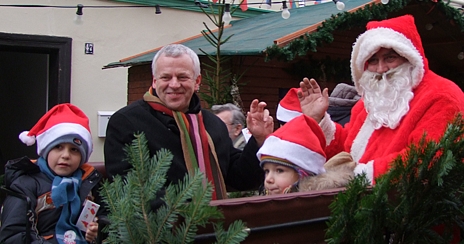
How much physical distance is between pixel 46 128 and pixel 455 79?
659 cm

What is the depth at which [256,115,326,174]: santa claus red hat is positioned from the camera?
8.34 feet

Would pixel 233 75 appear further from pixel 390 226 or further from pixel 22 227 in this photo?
pixel 390 226

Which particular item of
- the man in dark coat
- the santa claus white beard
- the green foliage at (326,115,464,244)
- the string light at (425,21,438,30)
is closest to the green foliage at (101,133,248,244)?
the green foliage at (326,115,464,244)

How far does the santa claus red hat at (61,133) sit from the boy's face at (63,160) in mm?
33

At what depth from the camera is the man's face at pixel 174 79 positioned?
2477mm

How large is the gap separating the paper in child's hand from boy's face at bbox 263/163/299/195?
2.76 feet

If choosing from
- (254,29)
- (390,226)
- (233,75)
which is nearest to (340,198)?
(390,226)

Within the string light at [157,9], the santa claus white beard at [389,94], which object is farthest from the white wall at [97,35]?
the santa claus white beard at [389,94]

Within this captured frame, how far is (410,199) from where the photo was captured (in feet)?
5.41

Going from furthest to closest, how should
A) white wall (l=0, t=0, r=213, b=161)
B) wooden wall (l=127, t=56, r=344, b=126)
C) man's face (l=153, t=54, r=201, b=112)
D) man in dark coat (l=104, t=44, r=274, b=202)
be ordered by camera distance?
white wall (l=0, t=0, r=213, b=161)
wooden wall (l=127, t=56, r=344, b=126)
man's face (l=153, t=54, r=201, b=112)
man in dark coat (l=104, t=44, r=274, b=202)

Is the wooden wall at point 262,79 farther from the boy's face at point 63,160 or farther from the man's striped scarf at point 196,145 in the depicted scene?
the man's striped scarf at point 196,145

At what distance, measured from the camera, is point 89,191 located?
2818 millimetres

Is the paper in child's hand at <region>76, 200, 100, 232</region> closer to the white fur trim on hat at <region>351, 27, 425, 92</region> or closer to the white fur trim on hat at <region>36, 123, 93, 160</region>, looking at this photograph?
the white fur trim on hat at <region>36, 123, 93, 160</region>

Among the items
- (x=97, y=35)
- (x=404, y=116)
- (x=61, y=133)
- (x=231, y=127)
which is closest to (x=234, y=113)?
(x=231, y=127)
